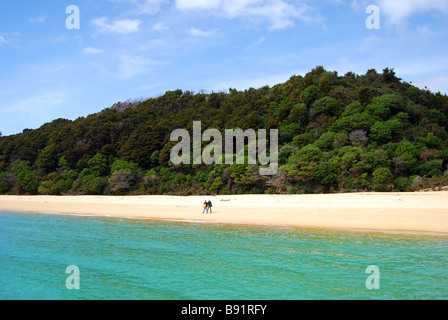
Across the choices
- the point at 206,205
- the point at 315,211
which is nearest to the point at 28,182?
the point at 206,205

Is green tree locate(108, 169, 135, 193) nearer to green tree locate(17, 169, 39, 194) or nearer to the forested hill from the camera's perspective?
the forested hill

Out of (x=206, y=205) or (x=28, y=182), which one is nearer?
(x=206, y=205)

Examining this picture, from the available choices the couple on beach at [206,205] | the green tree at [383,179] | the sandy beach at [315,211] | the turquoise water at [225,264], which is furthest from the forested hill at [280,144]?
the turquoise water at [225,264]

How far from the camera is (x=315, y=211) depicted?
1859 centimetres

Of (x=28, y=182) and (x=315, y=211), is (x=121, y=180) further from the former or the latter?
(x=315, y=211)

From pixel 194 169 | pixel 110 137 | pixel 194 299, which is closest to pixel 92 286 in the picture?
pixel 194 299

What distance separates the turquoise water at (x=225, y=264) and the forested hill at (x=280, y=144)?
1583 cm

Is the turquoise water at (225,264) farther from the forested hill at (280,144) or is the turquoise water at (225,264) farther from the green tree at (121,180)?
the green tree at (121,180)

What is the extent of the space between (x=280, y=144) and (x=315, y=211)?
17.4 meters

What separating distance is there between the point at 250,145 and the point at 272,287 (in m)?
26.8

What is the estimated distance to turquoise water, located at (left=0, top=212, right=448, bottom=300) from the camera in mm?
7500

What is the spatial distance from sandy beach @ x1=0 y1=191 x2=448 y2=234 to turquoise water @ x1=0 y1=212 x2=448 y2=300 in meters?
1.83

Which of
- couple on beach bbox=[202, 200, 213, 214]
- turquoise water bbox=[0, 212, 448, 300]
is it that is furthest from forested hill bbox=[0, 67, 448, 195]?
turquoise water bbox=[0, 212, 448, 300]

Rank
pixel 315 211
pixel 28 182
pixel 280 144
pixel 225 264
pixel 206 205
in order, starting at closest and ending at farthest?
pixel 225 264 < pixel 315 211 < pixel 206 205 < pixel 280 144 < pixel 28 182
